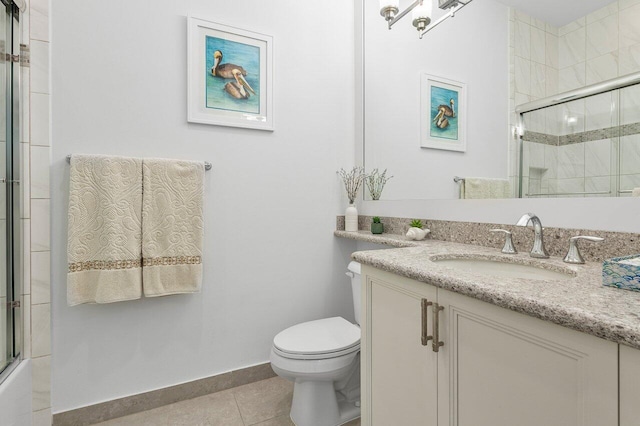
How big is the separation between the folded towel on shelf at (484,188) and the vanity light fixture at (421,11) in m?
0.80

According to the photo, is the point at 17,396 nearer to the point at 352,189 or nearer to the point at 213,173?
the point at 213,173

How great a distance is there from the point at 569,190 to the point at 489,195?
289 millimetres

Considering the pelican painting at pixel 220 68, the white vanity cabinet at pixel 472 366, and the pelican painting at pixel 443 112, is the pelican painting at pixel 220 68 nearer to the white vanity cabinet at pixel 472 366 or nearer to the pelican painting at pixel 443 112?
the pelican painting at pixel 443 112

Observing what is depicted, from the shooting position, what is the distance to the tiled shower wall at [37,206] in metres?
1.31

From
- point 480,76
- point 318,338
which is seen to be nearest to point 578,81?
point 480,76

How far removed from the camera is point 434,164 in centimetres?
161

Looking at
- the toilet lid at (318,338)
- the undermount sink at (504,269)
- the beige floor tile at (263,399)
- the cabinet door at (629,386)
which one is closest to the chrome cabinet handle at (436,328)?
the undermount sink at (504,269)

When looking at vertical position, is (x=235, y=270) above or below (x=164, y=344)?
above

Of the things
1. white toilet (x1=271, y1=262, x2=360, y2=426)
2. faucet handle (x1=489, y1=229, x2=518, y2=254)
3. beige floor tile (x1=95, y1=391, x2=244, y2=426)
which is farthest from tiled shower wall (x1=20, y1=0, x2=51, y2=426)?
faucet handle (x1=489, y1=229, x2=518, y2=254)

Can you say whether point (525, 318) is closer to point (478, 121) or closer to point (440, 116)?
point (478, 121)

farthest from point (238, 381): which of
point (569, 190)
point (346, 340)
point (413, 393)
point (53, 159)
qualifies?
point (569, 190)

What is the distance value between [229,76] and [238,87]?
2.7 inches

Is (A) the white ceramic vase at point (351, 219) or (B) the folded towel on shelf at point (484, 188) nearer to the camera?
(B) the folded towel on shelf at point (484, 188)

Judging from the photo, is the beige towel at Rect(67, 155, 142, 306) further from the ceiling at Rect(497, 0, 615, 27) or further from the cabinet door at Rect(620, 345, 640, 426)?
the ceiling at Rect(497, 0, 615, 27)
